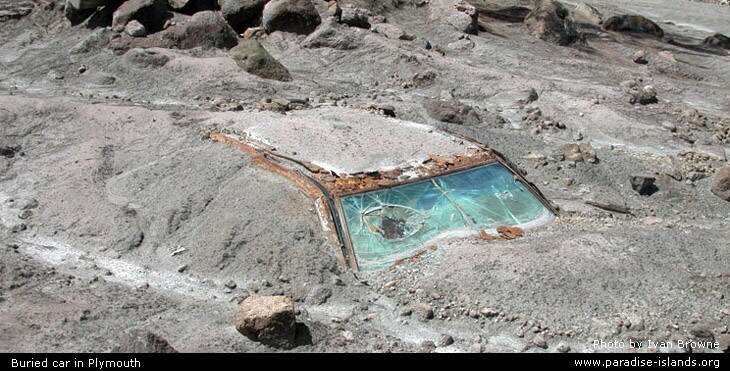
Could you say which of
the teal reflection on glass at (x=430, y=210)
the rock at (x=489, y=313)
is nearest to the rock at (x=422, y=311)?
the rock at (x=489, y=313)

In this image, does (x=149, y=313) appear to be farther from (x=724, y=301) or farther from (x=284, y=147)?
(x=724, y=301)

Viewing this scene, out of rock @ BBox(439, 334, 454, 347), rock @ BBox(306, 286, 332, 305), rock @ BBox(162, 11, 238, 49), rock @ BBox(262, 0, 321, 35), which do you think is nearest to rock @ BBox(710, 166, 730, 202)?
rock @ BBox(439, 334, 454, 347)

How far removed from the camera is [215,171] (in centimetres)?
720

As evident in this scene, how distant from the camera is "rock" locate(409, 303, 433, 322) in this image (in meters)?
5.77

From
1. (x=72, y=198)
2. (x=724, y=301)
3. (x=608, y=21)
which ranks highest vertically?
(x=724, y=301)

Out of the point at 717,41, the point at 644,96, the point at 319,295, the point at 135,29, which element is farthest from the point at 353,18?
the point at 717,41

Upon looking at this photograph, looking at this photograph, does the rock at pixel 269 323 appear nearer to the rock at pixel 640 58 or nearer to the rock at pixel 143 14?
the rock at pixel 143 14

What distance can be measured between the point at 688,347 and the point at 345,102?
562 cm

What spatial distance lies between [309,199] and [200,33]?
643 cm

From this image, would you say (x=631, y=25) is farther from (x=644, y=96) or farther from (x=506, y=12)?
(x=644, y=96)

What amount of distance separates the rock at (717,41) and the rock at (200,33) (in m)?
10.8

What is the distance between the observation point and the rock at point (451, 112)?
1008 centimetres

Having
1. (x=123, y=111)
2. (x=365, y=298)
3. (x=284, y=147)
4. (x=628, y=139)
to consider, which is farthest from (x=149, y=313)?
(x=628, y=139)

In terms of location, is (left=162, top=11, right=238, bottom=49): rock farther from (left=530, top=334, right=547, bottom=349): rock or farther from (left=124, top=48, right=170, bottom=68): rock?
(left=530, top=334, right=547, bottom=349): rock
